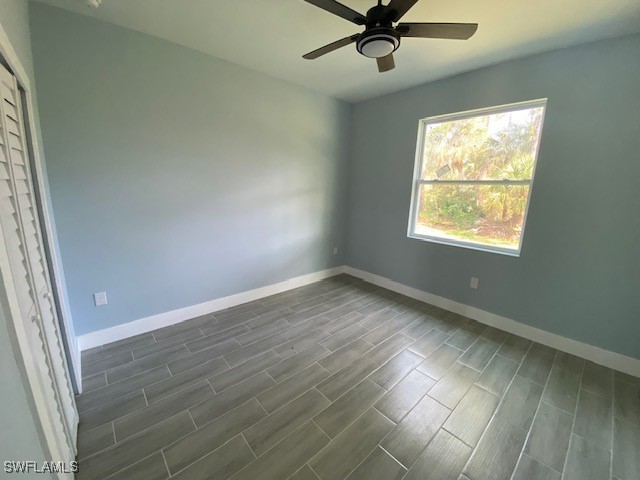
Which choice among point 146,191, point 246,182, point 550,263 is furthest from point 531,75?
point 146,191

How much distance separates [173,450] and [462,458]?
1558mm

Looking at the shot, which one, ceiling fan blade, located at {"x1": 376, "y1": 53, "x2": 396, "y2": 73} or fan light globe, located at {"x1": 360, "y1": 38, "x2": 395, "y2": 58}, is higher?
ceiling fan blade, located at {"x1": 376, "y1": 53, "x2": 396, "y2": 73}

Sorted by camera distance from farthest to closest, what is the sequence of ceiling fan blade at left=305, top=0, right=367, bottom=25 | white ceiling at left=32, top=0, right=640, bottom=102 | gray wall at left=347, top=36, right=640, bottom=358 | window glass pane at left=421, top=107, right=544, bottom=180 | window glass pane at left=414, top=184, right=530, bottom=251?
window glass pane at left=414, top=184, right=530, bottom=251 < window glass pane at left=421, top=107, right=544, bottom=180 < gray wall at left=347, top=36, right=640, bottom=358 < white ceiling at left=32, top=0, right=640, bottom=102 < ceiling fan blade at left=305, top=0, right=367, bottom=25

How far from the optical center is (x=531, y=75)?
227 cm

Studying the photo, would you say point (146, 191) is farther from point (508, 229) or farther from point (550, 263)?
point (550, 263)

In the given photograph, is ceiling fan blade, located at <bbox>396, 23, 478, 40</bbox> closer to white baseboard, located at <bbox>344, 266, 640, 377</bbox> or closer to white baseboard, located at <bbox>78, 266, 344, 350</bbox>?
white baseboard, located at <bbox>344, 266, 640, 377</bbox>

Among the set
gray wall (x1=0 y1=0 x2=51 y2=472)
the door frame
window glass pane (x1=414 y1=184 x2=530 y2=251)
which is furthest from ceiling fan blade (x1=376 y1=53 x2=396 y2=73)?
gray wall (x1=0 y1=0 x2=51 y2=472)

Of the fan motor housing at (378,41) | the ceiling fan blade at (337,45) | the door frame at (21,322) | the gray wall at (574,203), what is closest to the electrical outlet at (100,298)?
the door frame at (21,322)

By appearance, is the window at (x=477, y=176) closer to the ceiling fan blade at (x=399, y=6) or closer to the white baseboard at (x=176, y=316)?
the ceiling fan blade at (x=399, y=6)

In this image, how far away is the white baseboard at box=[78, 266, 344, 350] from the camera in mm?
2164

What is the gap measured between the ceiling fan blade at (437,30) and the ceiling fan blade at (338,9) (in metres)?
0.24

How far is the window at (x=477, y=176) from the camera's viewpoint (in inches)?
95.9

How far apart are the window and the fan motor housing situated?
1681 millimetres

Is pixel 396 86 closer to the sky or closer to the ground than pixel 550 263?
closer to the sky
